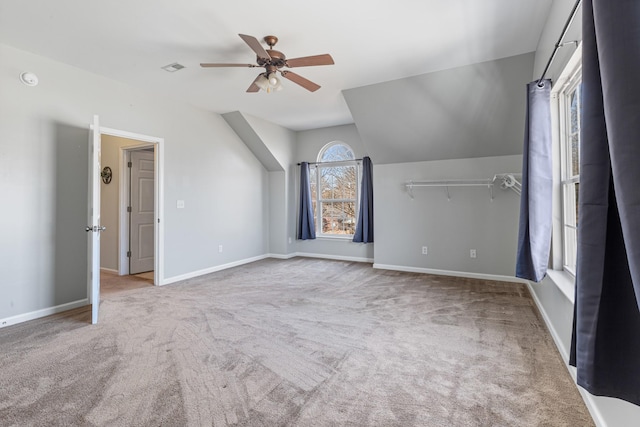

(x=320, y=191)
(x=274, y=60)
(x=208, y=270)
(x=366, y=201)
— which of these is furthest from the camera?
(x=320, y=191)

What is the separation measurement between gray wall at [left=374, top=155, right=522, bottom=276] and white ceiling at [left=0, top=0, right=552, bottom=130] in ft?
5.82

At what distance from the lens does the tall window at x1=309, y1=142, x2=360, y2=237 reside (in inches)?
246

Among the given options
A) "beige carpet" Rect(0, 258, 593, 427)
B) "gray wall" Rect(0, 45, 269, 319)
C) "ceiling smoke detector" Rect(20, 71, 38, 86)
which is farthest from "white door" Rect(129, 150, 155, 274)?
"ceiling smoke detector" Rect(20, 71, 38, 86)

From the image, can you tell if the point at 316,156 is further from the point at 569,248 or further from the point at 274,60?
the point at 569,248

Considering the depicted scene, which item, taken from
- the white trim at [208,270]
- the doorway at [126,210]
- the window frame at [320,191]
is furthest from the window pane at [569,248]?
the doorway at [126,210]

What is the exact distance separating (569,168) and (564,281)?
922 mm

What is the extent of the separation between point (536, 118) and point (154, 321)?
381cm

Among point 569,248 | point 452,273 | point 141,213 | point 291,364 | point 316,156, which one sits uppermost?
point 316,156

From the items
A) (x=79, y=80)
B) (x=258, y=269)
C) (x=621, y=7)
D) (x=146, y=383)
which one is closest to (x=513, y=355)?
(x=621, y=7)

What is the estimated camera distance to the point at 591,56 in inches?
44.5

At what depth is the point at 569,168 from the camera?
2.60 metres

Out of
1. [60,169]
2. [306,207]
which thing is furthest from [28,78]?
[306,207]

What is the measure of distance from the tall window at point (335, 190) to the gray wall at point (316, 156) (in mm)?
142

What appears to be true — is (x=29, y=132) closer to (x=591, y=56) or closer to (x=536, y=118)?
(x=591, y=56)
